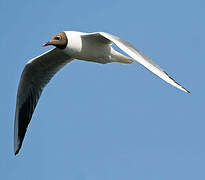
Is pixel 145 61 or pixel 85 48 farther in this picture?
pixel 85 48

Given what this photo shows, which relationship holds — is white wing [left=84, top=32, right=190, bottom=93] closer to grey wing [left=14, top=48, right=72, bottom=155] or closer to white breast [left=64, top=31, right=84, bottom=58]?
white breast [left=64, top=31, right=84, bottom=58]

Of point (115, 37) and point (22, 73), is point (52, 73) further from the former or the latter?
point (115, 37)

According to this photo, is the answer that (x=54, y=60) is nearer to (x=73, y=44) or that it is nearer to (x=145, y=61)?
(x=73, y=44)

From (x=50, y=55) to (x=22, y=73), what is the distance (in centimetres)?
45

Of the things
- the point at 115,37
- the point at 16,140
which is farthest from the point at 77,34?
the point at 16,140

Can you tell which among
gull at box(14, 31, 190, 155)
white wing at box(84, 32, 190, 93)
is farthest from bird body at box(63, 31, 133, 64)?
white wing at box(84, 32, 190, 93)

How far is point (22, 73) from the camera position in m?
6.32

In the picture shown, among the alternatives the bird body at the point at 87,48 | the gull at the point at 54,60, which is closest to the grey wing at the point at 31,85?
the gull at the point at 54,60

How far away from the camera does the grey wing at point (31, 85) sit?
20.7 feet

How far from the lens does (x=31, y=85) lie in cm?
643

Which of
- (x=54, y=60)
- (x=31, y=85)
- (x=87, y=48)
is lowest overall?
(x=31, y=85)

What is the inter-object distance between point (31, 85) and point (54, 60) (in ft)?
1.49

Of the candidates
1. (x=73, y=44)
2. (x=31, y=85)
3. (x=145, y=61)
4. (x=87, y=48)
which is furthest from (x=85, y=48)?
(x=31, y=85)

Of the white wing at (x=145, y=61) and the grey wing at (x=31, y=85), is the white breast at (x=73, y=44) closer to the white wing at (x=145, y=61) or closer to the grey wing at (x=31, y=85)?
the white wing at (x=145, y=61)
